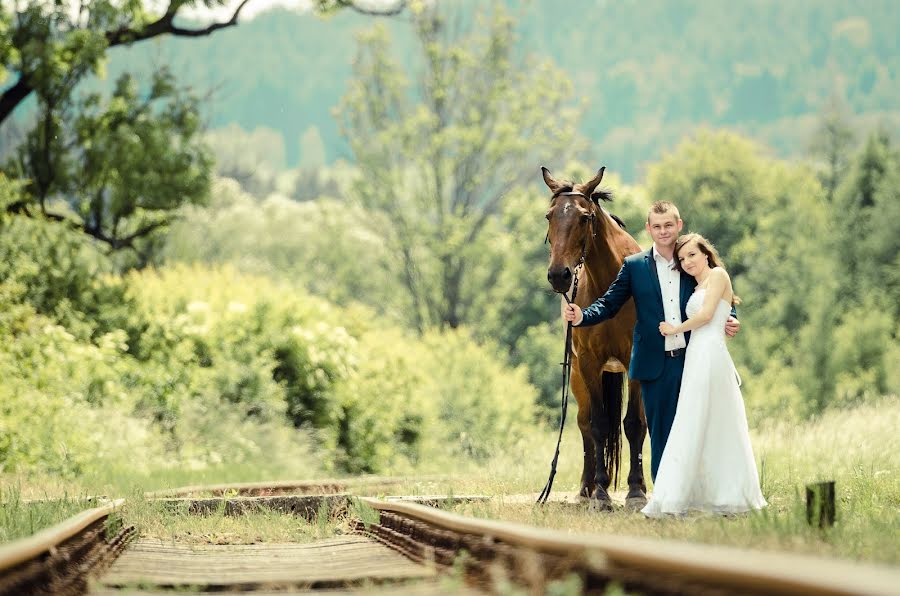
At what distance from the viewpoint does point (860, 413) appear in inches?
729

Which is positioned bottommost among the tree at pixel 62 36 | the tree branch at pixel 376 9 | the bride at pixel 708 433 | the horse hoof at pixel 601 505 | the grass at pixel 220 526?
the grass at pixel 220 526

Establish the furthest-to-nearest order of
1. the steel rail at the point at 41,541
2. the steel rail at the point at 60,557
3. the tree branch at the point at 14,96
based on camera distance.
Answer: the tree branch at the point at 14,96
the steel rail at the point at 60,557
the steel rail at the point at 41,541

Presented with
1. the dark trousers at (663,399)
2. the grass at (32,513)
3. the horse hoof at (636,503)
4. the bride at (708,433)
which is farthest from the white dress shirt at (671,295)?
the grass at (32,513)

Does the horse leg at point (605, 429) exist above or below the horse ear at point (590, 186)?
below

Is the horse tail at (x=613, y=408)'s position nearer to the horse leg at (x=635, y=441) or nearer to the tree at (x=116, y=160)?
the horse leg at (x=635, y=441)

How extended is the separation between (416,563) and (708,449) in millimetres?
2451

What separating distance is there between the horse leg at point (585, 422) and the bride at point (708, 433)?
1.35 metres

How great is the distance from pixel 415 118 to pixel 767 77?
163 metres

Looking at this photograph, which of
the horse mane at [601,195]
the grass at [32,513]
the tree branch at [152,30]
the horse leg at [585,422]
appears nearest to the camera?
the grass at [32,513]

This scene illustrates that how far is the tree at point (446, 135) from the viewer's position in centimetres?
4388

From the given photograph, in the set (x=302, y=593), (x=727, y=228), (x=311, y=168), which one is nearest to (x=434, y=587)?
(x=302, y=593)

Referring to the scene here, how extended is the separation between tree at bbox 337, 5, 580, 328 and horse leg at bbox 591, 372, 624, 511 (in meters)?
34.3

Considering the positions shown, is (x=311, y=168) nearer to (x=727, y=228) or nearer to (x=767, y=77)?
(x=727, y=228)

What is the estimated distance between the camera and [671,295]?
8.50 meters
